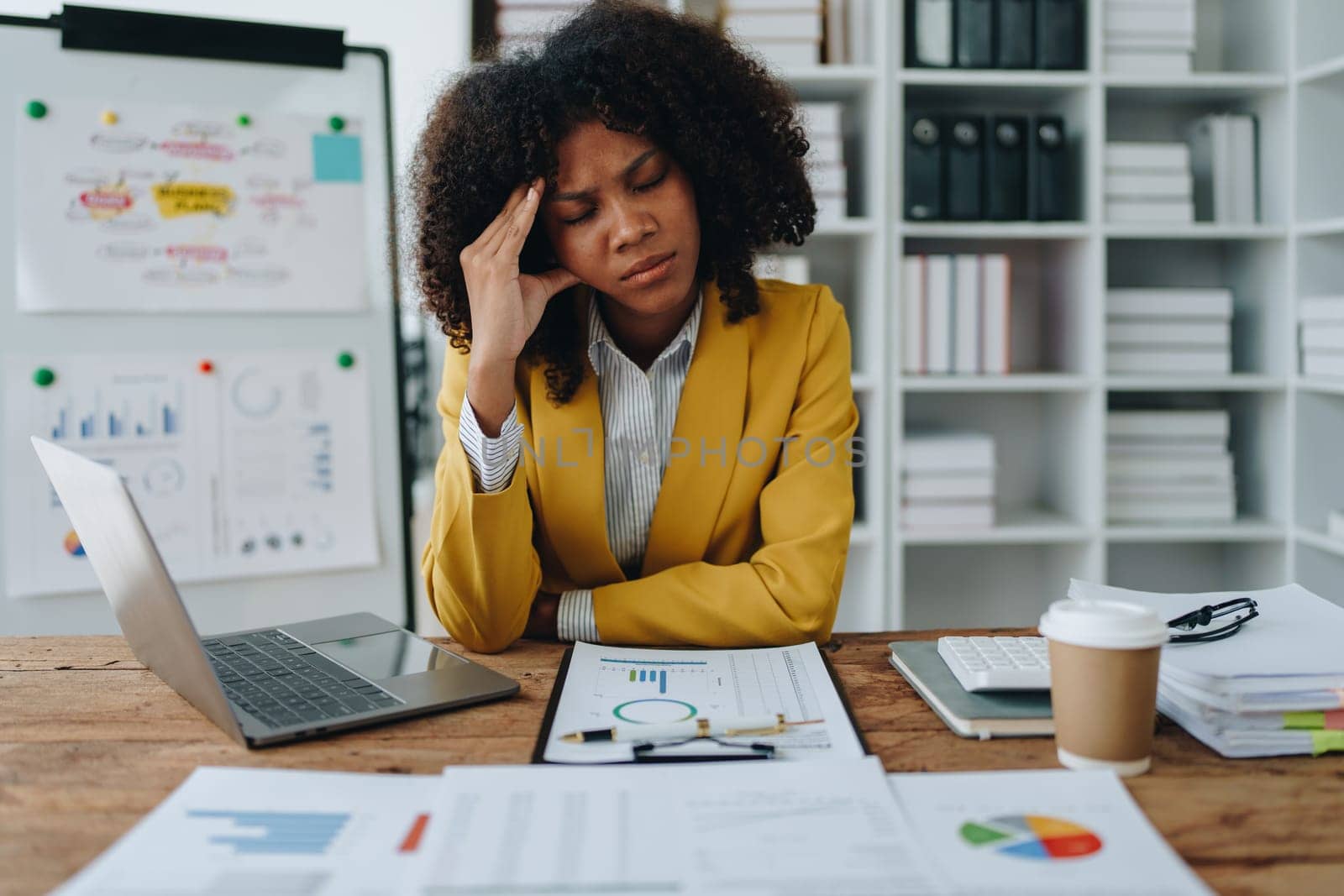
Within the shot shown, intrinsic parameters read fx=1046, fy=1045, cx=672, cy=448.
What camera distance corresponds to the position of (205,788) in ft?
2.38

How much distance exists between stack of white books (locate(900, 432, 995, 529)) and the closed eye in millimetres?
1267

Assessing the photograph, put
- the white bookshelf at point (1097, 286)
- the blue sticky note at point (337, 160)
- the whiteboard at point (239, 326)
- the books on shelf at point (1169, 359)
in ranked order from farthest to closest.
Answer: the books on shelf at point (1169, 359), the white bookshelf at point (1097, 286), the blue sticky note at point (337, 160), the whiteboard at point (239, 326)

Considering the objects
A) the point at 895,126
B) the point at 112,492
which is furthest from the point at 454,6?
the point at 112,492

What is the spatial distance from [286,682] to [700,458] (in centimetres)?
61

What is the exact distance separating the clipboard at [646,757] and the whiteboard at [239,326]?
3.67 feet

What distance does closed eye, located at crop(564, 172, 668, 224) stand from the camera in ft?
4.28

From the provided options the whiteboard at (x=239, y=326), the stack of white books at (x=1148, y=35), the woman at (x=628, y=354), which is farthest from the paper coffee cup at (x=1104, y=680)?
the stack of white books at (x=1148, y=35)

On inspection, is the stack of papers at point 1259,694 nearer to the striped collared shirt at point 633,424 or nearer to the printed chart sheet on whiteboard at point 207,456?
the striped collared shirt at point 633,424

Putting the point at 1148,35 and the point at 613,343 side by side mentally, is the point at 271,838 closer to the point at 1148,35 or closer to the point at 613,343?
the point at 613,343

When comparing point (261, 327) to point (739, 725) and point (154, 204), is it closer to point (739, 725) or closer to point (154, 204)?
point (154, 204)

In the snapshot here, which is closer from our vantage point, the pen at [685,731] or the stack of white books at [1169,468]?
the pen at [685,731]

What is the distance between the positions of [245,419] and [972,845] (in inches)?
66.8

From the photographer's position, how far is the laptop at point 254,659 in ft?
2.64

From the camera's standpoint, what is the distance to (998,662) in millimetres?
888
